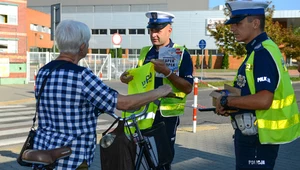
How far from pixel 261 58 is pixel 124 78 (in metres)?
1.40

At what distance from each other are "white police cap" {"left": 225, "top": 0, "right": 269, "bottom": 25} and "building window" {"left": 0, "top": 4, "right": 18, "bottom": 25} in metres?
20.7

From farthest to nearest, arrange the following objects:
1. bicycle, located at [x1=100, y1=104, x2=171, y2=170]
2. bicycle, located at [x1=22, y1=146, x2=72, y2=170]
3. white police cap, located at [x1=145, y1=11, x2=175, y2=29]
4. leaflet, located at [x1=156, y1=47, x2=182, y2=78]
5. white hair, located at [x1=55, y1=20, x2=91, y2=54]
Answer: white police cap, located at [x1=145, y1=11, x2=175, y2=29]
leaflet, located at [x1=156, y1=47, x2=182, y2=78]
bicycle, located at [x1=100, y1=104, x2=171, y2=170]
white hair, located at [x1=55, y1=20, x2=91, y2=54]
bicycle, located at [x1=22, y1=146, x2=72, y2=170]

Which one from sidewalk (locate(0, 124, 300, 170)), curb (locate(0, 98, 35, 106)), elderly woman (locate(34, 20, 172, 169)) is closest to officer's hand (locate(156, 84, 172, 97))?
elderly woman (locate(34, 20, 172, 169))

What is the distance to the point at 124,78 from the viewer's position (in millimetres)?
3678

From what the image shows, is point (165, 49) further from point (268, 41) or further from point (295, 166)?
point (295, 166)

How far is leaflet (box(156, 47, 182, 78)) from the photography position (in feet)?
12.6

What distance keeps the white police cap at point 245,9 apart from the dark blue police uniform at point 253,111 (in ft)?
0.60

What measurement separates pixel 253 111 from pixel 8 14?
21541mm

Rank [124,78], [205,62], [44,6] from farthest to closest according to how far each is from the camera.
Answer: [44,6] → [205,62] → [124,78]

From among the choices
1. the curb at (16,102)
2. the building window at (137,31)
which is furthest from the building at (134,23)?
the curb at (16,102)

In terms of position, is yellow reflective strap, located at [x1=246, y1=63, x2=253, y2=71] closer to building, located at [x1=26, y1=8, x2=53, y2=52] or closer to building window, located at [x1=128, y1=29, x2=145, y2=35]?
building window, located at [x1=128, y1=29, x2=145, y2=35]

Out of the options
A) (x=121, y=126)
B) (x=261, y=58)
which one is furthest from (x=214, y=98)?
(x=121, y=126)

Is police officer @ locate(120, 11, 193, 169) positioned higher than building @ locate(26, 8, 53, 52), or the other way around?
building @ locate(26, 8, 53, 52)

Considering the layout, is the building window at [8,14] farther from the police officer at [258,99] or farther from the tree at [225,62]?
the tree at [225,62]
